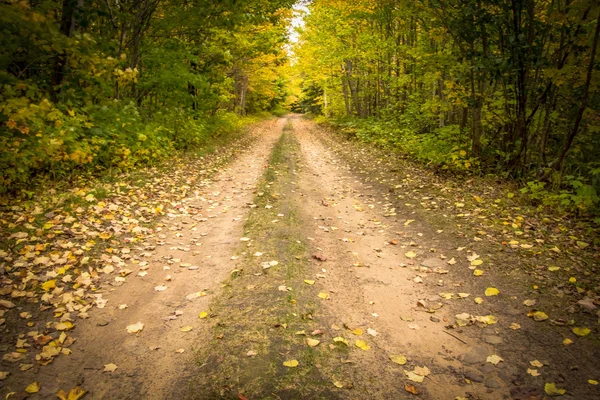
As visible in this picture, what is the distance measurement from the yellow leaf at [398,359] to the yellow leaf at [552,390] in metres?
1.16

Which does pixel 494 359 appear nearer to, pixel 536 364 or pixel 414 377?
pixel 536 364

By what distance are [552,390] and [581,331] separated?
3.30ft

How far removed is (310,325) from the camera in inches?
141

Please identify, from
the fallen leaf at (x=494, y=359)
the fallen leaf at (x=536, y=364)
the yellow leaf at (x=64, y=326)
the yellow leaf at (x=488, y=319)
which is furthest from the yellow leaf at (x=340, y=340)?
the yellow leaf at (x=64, y=326)

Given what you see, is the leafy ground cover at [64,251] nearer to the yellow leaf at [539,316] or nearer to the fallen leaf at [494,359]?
the fallen leaf at [494,359]

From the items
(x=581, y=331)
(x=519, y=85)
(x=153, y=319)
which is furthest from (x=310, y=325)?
Result: (x=519, y=85)

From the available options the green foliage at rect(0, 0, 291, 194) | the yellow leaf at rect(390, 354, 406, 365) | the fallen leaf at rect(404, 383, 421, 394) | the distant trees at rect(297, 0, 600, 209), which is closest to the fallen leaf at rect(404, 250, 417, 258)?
the yellow leaf at rect(390, 354, 406, 365)

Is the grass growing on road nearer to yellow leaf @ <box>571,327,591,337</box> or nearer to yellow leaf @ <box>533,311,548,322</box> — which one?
yellow leaf @ <box>533,311,548,322</box>

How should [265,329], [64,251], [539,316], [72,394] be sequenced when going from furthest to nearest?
1. [64,251]
2. [539,316]
3. [265,329]
4. [72,394]

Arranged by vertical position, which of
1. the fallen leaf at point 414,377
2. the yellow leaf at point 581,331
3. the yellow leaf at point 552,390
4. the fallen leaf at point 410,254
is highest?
the fallen leaf at point 410,254

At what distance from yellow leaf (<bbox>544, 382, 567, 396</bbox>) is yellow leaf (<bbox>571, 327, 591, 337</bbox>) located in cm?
87

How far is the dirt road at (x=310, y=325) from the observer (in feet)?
9.50

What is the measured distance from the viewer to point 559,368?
305 centimetres

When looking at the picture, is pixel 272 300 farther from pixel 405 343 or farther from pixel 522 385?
→ pixel 522 385
